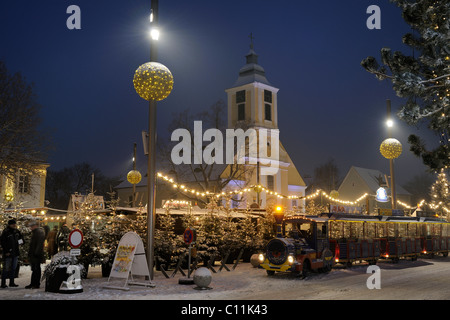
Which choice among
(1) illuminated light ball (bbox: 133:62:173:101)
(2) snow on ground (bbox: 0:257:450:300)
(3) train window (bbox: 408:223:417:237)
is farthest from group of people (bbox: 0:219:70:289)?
(3) train window (bbox: 408:223:417:237)

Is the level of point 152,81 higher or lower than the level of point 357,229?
higher

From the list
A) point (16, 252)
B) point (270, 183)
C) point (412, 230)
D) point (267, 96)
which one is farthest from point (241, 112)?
point (16, 252)

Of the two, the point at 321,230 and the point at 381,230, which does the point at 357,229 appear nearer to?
the point at 381,230

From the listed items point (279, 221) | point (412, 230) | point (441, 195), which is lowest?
point (412, 230)

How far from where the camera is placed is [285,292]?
1308cm

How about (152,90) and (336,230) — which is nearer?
(152,90)

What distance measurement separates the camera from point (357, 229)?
73.3 feet

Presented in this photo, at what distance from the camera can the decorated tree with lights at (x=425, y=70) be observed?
12867mm

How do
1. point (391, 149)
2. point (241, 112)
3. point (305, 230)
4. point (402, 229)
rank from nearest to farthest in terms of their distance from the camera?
point (305, 230), point (391, 149), point (402, 229), point (241, 112)

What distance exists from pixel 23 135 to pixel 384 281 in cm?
2177

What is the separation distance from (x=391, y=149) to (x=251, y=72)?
40043 millimetres

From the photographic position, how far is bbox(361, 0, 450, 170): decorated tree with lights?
12867 mm
